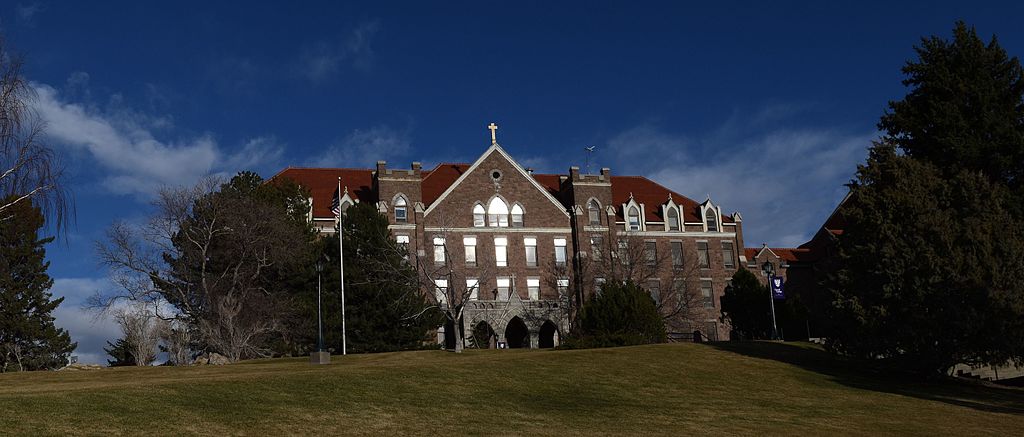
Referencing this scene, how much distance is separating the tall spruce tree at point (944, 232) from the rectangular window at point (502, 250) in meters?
30.1

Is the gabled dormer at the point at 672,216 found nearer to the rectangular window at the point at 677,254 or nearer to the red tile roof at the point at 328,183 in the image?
the rectangular window at the point at 677,254

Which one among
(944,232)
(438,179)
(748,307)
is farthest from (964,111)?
(438,179)

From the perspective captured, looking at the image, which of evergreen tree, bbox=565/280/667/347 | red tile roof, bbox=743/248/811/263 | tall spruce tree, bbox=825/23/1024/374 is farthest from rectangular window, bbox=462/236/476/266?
tall spruce tree, bbox=825/23/1024/374

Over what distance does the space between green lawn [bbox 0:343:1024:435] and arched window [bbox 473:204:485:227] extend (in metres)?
28.7

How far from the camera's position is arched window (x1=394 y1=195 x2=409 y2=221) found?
210ft

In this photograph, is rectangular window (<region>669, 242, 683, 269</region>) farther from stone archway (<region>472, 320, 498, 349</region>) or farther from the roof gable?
stone archway (<region>472, 320, 498, 349</region>)

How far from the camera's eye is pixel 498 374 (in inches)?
1205

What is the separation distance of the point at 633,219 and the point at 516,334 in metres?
12.8

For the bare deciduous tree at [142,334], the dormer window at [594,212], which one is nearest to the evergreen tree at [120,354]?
the bare deciduous tree at [142,334]

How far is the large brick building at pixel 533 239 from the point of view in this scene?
62.5m

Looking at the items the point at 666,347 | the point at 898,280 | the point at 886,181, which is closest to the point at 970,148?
the point at 886,181

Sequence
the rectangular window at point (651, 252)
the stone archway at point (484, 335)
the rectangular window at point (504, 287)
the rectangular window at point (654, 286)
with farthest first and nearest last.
Result: the rectangular window at point (651, 252), the rectangular window at point (654, 286), the rectangular window at point (504, 287), the stone archway at point (484, 335)

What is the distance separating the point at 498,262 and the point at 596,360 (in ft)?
101

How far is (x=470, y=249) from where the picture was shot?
213 feet
